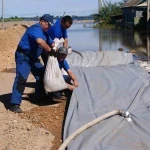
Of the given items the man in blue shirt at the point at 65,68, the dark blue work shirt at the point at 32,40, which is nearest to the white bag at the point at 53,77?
the man in blue shirt at the point at 65,68

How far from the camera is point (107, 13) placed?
65.8 metres

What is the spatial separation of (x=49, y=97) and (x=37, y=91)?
238 mm

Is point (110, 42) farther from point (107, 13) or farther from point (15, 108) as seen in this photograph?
point (107, 13)

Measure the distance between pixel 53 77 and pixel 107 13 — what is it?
2381 inches

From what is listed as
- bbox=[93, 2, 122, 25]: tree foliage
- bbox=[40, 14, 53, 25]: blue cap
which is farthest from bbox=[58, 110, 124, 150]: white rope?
bbox=[93, 2, 122, 25]: tree foliage

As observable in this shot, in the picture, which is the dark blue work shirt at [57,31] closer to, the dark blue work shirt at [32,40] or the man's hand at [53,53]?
the dark blue work shirt at [32,40]

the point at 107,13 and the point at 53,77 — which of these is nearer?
the point at 53,77

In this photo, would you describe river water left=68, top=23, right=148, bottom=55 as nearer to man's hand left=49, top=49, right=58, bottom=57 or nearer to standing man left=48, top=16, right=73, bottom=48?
standing man left=48, top=16, right=73, bottom=48

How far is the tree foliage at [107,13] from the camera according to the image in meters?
63.9

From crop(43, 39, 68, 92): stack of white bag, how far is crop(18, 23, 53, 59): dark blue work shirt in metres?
0.27

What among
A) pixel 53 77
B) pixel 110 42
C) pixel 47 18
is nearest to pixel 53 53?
pixel 53 77

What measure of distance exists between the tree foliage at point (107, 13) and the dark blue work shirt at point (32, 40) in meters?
56.1

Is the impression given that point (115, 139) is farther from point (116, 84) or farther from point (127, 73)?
point (127, 73)

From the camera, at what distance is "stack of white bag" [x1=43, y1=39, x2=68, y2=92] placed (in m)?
6.41
